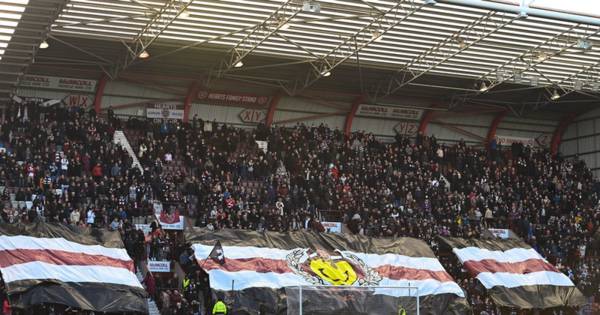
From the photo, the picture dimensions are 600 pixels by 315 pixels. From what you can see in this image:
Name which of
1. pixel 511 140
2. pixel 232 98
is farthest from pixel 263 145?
pixel 511 140

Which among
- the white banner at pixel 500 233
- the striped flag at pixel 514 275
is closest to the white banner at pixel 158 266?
the striped flag at pixel 514 275

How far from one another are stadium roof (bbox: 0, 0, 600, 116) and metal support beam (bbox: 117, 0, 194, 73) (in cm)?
6

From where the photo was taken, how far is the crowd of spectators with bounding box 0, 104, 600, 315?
3809cm

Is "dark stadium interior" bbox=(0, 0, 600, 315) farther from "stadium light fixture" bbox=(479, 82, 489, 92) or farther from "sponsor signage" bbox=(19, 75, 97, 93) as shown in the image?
"stadium light fixture" bbox=(479, 82, 489, 92)

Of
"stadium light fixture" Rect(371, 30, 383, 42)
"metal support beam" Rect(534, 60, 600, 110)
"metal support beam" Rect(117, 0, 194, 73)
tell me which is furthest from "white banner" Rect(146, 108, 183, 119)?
"metal support beam" Rect(534, 60, 600, 110)

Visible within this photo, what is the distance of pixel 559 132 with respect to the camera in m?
59.5

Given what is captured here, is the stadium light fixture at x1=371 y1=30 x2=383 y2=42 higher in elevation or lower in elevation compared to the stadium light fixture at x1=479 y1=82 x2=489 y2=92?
higher

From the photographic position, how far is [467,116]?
186ft

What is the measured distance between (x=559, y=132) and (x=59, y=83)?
2867 cm

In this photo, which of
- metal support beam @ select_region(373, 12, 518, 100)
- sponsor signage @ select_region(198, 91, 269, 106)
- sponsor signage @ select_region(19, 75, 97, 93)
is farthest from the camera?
sponsor signage @ select_region(198, 91, 269, 106)

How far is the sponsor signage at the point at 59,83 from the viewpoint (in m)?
46.0

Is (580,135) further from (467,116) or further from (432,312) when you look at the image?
(432,312)

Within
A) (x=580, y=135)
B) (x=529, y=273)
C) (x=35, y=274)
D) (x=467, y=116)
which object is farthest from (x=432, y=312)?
(x=580, y=135)

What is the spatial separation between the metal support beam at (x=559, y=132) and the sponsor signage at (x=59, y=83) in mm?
26903
